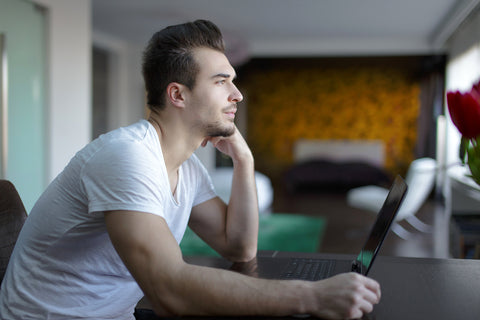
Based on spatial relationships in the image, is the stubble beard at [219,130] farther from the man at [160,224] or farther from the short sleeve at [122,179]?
the short sleeve at [122,179]

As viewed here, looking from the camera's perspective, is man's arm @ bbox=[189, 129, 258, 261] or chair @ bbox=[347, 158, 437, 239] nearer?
man's arm @ bbox=[189, 129, 258, 261]

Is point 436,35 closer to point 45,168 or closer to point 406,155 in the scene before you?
point 406,155

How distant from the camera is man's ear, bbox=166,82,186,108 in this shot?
1.23 metres

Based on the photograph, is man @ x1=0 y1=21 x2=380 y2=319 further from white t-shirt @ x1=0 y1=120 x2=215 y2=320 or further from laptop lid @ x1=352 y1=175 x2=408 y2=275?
laptop lid @ x1=352 y1=175 x2=408 y2=275

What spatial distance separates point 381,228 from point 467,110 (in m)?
0.31

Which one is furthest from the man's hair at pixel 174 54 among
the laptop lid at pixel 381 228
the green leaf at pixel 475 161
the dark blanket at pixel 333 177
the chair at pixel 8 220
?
the dark blanket at pixel 333 177

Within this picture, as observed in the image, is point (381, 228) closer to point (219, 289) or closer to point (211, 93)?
point (219, 289)

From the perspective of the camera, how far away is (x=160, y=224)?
93cm

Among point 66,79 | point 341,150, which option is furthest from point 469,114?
point 341,150

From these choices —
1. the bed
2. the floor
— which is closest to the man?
the floor

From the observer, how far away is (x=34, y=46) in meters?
3.54

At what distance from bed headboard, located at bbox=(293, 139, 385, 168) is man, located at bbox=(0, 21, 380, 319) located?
8.05m

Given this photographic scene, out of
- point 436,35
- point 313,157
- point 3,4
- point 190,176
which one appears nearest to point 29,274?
point 190,176

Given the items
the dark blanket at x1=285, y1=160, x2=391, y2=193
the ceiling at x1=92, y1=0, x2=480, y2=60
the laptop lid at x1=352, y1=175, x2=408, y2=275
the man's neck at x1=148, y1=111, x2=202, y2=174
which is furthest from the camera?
the dark blanket at x1=285, y1=160, x2=391, y2=193
